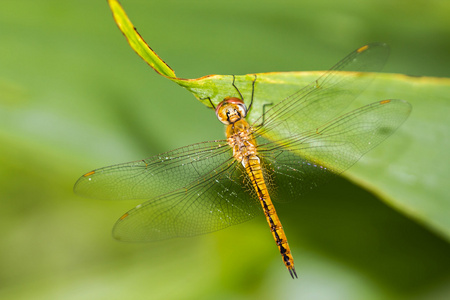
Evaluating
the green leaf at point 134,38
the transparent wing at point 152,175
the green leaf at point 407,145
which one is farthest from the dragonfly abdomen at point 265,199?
the green leaf at point 134,38

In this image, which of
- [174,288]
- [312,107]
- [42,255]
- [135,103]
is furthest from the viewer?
[42,255]

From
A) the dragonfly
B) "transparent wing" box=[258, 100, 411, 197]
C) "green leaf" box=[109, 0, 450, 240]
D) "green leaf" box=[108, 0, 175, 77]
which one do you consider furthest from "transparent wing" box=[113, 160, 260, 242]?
"green leaf" box=[108, 0, 175, 77]

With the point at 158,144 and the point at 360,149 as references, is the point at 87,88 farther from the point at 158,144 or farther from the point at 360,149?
the point at 360,149

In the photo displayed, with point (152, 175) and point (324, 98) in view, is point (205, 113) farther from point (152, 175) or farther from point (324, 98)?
point (324, 98)

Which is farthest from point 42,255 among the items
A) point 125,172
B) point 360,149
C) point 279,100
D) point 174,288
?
point 360,149

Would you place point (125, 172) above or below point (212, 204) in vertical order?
above

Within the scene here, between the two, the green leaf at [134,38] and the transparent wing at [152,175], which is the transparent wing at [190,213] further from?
the green leaf at [134,38]

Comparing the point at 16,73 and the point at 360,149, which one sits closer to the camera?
Result: the point at 360,149
